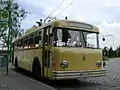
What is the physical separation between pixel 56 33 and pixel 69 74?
194 centimetres

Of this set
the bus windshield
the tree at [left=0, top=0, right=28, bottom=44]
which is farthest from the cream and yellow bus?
the tree at [left=0, top=0, right=28, bottom=44]

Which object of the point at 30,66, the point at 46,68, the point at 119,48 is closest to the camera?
the point at 46,68

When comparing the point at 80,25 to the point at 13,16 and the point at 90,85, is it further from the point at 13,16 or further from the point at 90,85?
the point at 13,16

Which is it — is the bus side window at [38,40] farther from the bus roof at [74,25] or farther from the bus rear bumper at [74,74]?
the bus rear bumper at [74,74]

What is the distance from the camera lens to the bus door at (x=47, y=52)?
15.6 metres

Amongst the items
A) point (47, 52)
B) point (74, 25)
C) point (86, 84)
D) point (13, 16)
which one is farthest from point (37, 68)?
point (13, 16)

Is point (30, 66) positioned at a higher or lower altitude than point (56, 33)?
lower

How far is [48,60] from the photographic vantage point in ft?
51.8

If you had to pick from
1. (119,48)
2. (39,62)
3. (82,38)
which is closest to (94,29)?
(82,38)

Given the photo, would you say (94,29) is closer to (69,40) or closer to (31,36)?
(69,40)

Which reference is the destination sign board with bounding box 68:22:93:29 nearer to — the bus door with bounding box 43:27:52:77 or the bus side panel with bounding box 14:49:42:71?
the bus door with bounding box 43:27:52:77

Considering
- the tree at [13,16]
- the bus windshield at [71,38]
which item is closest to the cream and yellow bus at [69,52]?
the bus windshield at [71,38]

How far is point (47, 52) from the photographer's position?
1597 cm

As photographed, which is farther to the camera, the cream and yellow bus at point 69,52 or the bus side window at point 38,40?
the bus side window at point 38,40
